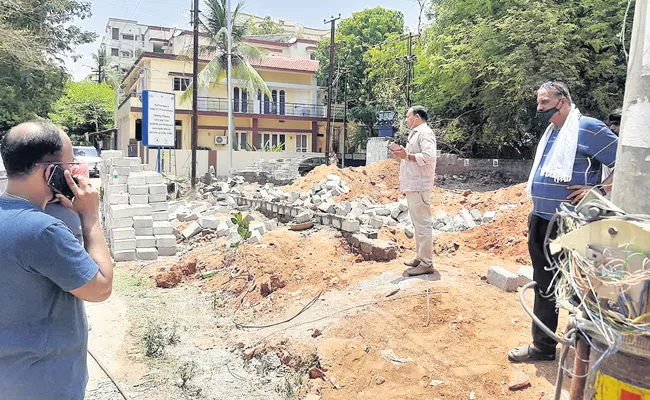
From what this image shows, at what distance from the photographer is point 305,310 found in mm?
5355

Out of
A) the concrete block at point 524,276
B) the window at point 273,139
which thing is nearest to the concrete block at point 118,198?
the concrete block at point 524,276

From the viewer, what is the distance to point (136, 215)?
29.1 feet

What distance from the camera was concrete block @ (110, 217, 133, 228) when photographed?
870 centimetres

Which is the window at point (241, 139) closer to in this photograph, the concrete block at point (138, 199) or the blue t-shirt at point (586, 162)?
the concrete block at point (138, 199)

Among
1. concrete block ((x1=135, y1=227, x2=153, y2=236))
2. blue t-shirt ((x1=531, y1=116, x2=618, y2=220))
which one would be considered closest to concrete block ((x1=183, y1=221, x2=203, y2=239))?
concrete block ((x1=135, y1=227, x2=153, y2=236))

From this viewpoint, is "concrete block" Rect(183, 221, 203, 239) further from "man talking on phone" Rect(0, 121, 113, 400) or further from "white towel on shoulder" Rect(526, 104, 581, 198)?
"man talking on phone" Rect(0, 121, 113, 400)

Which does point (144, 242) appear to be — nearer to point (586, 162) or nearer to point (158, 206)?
point (158, 206)

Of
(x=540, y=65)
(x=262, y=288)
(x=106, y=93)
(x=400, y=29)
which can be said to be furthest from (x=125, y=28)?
(x=262, y=288)

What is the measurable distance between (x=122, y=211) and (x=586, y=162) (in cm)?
762

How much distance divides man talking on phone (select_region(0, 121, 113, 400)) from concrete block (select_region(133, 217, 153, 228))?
7.20 meters

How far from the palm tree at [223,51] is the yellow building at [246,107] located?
6.85 ft

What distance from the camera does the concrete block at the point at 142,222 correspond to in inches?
347

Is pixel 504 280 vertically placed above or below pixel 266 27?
below

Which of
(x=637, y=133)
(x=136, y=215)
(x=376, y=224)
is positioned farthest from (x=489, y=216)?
(x=637, y=133)
